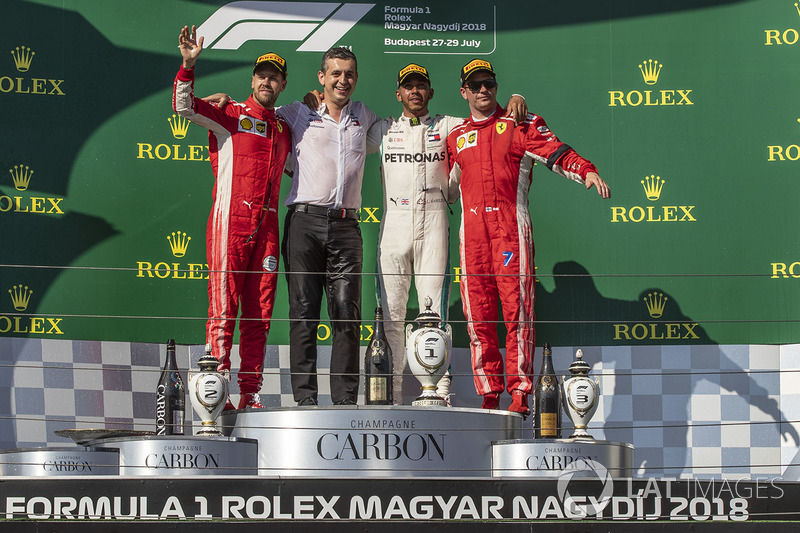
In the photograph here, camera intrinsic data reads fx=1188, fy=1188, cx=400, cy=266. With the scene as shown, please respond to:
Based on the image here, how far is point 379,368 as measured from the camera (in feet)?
17.3

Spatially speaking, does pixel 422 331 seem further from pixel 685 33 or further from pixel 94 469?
pixel 685 33

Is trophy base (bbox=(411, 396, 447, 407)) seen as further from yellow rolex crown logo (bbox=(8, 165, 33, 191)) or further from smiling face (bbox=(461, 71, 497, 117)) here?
yellow rolex crown logo (bbox=(8, 165, 33, 191))

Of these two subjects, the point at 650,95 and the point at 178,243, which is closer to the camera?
the point at 178,243

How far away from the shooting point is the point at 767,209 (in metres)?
6.51

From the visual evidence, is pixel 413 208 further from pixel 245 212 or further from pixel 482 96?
pixel 245 212

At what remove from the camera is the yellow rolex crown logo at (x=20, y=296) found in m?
6.23

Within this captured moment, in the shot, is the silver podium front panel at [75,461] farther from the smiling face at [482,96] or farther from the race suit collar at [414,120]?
the smiling face at [482,96]

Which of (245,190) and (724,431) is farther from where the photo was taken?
(724,431)

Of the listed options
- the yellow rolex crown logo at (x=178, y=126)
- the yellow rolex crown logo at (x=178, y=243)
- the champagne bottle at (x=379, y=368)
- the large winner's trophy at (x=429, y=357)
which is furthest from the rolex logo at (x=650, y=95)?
the yellow rolex crown logo at (x=178, y=243)

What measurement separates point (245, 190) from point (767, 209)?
9.54ft

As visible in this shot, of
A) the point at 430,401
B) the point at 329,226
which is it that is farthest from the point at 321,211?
the point at 430,401

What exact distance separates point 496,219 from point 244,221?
1.18m

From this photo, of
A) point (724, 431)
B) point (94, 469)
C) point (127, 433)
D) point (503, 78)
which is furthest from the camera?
point (503, 78)
